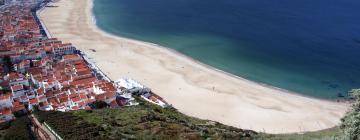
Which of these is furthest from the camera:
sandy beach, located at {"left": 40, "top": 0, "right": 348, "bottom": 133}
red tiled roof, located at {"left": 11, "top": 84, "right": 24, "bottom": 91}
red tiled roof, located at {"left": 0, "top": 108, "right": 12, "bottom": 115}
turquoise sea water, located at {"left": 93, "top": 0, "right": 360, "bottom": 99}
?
turquoise sea water, located at {"left": 93, "top": 0, "right": 360, "bottom": 99}

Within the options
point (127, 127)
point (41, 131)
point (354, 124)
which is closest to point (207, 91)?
point (127, 127)

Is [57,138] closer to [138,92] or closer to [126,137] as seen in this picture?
[126,137]

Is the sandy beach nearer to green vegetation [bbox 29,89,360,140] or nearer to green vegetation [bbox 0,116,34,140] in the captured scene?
green vegetation [bbox 29,89,360,140]

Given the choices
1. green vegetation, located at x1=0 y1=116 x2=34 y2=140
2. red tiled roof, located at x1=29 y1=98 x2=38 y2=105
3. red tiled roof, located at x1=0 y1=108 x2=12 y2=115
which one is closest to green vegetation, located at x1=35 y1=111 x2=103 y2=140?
green vegetation, located at x1=0 y1=116 x2=34 y2=140

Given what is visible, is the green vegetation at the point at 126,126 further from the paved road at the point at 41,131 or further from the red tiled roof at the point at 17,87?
the red tiled roof at the point at 17,87

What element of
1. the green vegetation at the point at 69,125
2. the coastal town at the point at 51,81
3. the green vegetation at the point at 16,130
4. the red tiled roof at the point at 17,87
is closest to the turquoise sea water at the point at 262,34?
the coastal town at the point at 51,81

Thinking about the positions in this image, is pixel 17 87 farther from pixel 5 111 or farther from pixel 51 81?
pixel 5 111
